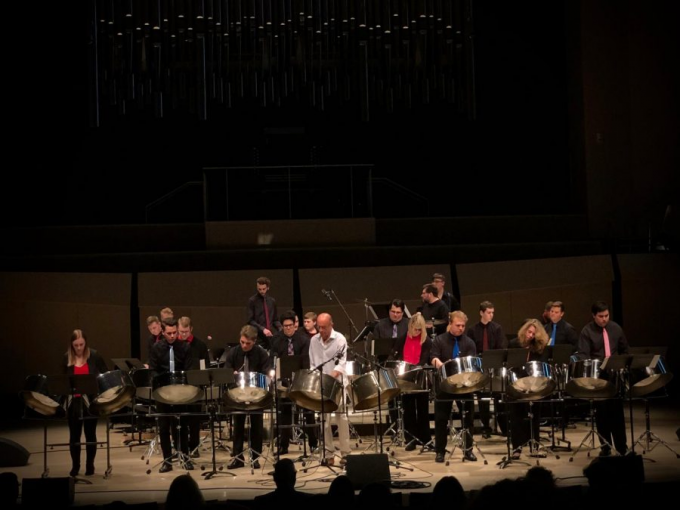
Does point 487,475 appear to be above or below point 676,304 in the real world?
below

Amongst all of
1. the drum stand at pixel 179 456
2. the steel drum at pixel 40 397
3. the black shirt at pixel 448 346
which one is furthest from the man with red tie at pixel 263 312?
the steel drum at pixel 40 397

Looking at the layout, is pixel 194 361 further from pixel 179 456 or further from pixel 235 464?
pixel 235 464

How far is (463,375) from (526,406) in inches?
32.1

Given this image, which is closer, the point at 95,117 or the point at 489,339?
the point at 489,339

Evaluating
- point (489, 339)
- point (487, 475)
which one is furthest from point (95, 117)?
point (487, 475)

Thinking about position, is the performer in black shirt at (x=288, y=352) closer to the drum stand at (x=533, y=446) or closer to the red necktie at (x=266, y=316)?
the red necktie at (x=266, y=316)

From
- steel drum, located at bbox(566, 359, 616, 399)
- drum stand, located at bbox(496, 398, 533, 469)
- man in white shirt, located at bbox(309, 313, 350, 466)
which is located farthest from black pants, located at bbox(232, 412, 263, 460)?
steel drum, located at bbox(566, 359, 616, 399)

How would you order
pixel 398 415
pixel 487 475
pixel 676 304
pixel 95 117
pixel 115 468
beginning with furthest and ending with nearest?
1. pixel 676 304
2. pixel 95 117
3. pixel 398 415
4. pixel 115 468
5. pixel 487 475

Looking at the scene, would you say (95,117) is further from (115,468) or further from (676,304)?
(676,304)

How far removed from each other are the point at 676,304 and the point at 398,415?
4581mm

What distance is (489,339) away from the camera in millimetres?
8328

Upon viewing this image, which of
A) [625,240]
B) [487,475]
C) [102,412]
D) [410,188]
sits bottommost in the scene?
[487,475]

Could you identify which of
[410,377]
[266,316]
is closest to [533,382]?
[410,377]

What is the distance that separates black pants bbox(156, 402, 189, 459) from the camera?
749cm
